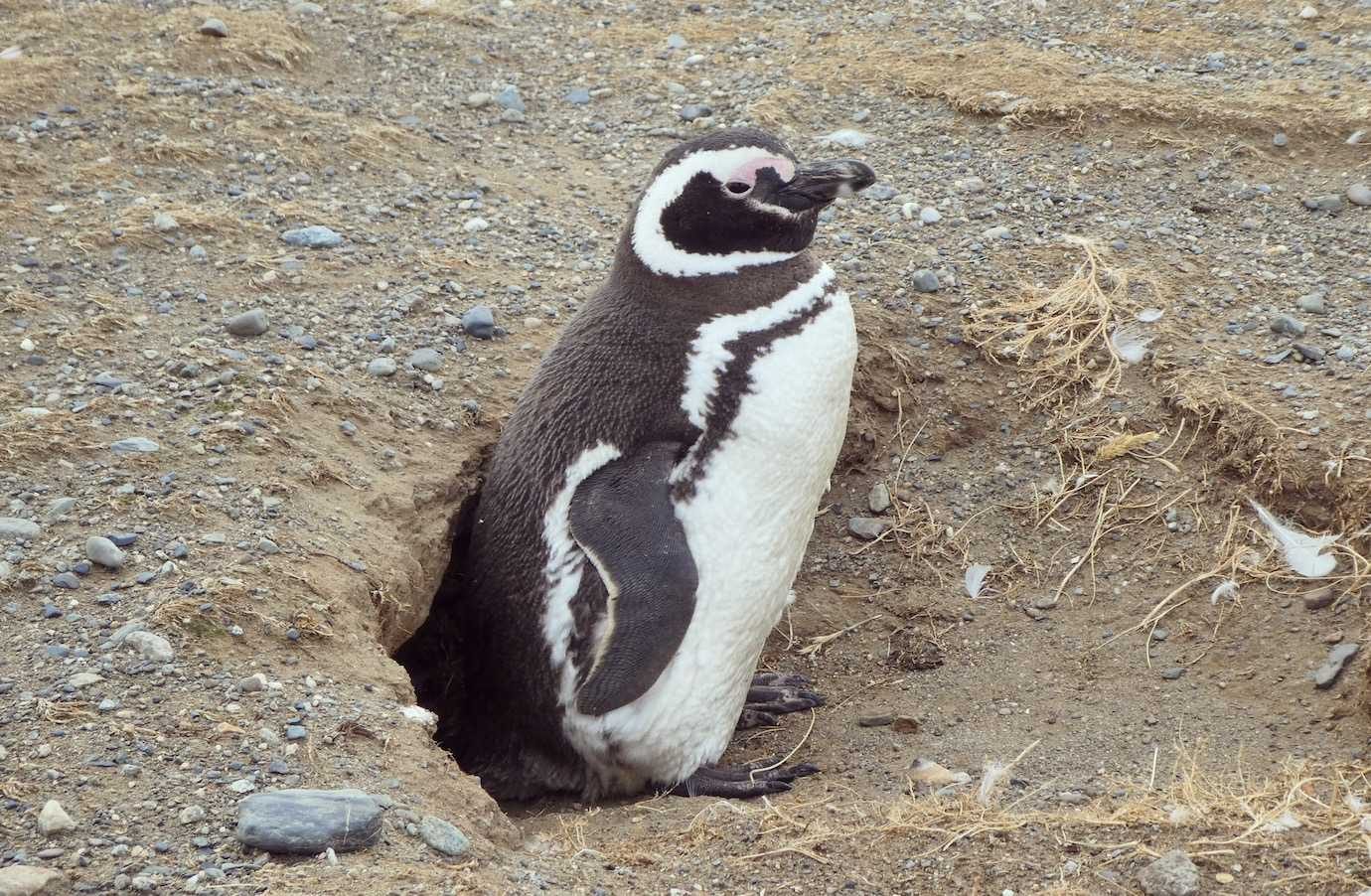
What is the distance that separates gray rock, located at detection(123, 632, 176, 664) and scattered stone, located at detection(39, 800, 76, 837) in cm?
40

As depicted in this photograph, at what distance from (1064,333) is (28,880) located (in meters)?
2.70

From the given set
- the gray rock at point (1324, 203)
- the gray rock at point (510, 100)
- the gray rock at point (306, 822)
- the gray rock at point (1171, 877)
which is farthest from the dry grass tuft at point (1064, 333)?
the gray rock at point (306, 822)

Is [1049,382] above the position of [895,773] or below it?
above

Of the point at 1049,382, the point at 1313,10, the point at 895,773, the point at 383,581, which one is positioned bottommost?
the point at 895,773

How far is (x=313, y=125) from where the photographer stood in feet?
15.2

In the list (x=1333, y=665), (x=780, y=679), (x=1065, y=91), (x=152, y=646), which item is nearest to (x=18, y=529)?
(x=152, y=646)

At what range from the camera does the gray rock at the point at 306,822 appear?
2.15m

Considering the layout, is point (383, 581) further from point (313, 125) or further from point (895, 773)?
point (313, 125)

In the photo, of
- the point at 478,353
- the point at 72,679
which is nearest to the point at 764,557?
the point at 478,353

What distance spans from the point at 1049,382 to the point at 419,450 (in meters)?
1.58

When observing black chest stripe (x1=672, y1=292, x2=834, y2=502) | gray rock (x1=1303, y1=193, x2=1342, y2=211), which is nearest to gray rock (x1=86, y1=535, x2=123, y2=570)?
black chest stripe (x1=672, y1=292, x2=834, y2=502)

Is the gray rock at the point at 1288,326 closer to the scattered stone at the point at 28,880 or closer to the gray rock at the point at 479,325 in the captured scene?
the gray rock at the point at 479,325

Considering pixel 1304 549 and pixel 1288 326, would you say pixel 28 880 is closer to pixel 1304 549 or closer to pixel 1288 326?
pixel 1304 549

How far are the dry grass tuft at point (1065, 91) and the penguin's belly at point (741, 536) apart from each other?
190 centimetres
